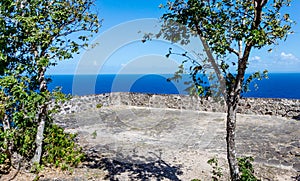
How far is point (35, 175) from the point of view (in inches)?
221

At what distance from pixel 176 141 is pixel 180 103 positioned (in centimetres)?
636

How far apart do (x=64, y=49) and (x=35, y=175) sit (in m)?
3.01

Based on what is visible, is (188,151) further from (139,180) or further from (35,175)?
(35,175)

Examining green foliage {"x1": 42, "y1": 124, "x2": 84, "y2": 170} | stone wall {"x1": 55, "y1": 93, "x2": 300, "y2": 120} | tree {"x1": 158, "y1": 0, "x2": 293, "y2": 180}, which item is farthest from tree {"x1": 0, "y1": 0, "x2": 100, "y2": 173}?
stone wall {"x1": 55, "y1": 93, "x2": 300, "y2": 120}

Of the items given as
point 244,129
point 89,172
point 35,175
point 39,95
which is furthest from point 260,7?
point 244,129

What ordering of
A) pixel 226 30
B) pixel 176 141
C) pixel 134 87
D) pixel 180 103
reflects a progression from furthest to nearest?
pixel 134 87, pixel 180 103, pixel 176 141, pixel 226 30

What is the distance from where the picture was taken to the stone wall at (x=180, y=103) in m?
12.0

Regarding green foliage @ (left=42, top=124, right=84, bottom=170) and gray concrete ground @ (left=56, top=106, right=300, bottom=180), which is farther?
green foliage @ (left=42, top=124, right=84, bottom=170)

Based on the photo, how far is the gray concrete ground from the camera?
19.7ft

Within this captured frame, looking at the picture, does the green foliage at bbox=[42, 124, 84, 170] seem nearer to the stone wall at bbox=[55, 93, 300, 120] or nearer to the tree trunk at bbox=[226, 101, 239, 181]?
the tree trunk at bbox=[226, 101, 239, 181]

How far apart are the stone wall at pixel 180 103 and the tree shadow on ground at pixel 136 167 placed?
5.19 meters

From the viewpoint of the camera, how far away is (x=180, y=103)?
14.9 meters

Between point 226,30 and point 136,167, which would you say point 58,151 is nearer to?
point 136,167

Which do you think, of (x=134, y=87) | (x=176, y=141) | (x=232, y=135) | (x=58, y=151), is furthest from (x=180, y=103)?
(x=134, y=87)
